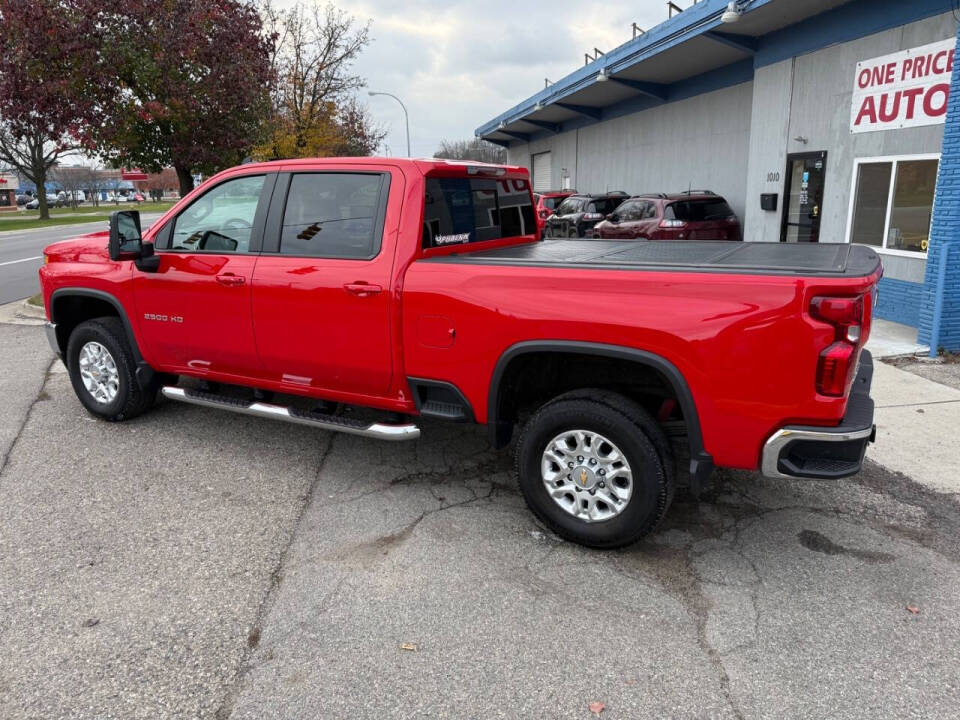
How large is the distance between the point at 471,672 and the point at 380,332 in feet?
6.32

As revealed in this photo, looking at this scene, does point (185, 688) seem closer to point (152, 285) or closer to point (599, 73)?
point (152, 285)

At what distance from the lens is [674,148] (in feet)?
60.8

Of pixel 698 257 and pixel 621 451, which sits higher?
pixel 698 257

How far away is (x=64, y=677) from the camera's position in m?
2.75

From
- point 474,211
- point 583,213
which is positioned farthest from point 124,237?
point 583,213

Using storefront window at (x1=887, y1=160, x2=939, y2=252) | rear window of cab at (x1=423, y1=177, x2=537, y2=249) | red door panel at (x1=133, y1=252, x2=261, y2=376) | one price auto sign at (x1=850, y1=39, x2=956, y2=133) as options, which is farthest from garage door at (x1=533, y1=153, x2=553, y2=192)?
red door panel at (x1=133, y1=252, x2=261, y2=376)

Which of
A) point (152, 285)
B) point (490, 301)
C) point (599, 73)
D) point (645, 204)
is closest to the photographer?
point (490, 301)

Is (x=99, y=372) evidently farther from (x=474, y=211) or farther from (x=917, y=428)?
(x=917, y=428)

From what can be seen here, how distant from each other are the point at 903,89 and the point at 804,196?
2.80m

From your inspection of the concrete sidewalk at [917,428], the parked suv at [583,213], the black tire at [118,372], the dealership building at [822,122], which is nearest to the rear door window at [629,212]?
the parked suv at [583,213]

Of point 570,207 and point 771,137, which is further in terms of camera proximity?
point 570,207

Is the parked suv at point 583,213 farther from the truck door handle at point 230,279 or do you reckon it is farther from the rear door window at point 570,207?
the truck door handle at point 230,279

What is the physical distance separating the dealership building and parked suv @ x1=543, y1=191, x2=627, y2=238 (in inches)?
97.7

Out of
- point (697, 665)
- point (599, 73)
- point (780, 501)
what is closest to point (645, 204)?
point (599, 73)
